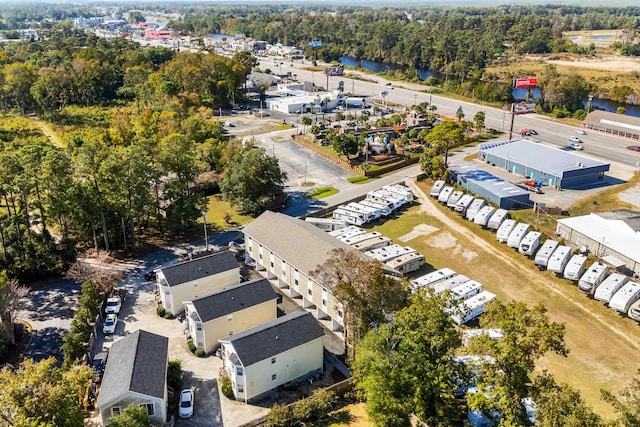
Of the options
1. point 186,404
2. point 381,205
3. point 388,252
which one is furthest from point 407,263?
point 186,404

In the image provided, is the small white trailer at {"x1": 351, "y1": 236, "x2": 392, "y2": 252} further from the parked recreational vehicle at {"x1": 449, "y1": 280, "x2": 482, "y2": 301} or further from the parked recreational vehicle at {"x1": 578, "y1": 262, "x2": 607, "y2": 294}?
the parked recreational vehicle at {"x1": 578, "y1": 262, "x2": 607, "y2": 294}

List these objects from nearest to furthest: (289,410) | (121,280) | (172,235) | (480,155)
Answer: (289,410), (121,280), (172,235), (480,155)

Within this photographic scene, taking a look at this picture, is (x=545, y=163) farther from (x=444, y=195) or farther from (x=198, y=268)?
(x=198, y=268)

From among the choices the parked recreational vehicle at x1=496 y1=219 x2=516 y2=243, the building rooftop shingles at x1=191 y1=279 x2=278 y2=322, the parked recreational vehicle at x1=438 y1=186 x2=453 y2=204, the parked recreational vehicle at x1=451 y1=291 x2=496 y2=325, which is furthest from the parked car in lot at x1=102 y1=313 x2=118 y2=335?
the parked recreational vehicle at x1=438 y1=186 x2=453 y2=204

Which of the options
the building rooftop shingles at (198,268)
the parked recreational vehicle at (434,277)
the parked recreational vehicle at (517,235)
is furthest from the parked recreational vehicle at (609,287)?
the building rooftop shingles at (198,268)

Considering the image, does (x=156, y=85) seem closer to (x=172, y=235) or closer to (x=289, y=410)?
(x=172, y=235)

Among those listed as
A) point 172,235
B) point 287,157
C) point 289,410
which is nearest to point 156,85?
point 287,157
